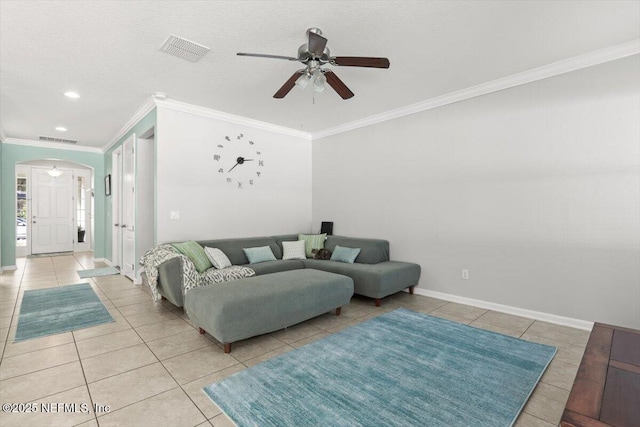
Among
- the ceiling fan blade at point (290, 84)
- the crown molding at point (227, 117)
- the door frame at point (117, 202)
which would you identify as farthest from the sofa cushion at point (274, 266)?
the door frame at point (117, 202)

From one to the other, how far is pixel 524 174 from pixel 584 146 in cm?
57

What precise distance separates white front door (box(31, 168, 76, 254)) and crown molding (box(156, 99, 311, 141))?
22.2 feet

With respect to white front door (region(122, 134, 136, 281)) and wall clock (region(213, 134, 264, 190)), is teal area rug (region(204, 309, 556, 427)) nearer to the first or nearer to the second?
wall clock (region(213, 134, 264, 190))

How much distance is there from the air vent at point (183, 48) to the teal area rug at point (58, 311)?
112 inches

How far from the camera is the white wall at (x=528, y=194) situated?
2.95 m

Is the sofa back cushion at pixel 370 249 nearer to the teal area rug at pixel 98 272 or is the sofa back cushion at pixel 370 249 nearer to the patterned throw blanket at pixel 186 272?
the patterned throw blanket at pixel 186 272

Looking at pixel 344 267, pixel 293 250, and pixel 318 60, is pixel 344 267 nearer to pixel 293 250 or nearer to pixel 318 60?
pixel 293 250

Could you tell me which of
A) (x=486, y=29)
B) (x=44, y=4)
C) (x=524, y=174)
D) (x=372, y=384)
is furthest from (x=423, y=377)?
(x=44, y=4)

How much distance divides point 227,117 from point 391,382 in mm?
4241

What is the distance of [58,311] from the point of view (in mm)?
3646

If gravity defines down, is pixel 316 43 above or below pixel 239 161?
above

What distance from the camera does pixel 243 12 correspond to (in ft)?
7.77

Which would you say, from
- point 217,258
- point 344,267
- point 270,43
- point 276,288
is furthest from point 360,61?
point 217,258

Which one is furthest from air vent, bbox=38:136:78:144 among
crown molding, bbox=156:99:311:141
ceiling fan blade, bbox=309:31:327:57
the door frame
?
ceiling fan blade, bbox=309:31:327:57
